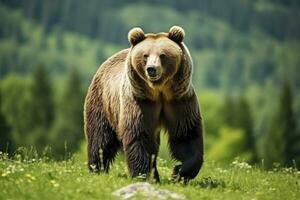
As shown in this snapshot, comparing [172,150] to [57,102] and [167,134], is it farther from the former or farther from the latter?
[57,102]

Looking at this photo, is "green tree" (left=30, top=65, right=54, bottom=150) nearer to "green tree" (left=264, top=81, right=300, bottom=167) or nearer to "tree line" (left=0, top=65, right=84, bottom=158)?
"tree line" (left=0, top=65, right=84, bottom=158)

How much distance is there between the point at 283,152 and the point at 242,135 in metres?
3.54

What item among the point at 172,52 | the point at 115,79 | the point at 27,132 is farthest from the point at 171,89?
the point at 27,132

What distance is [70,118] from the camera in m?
77.9

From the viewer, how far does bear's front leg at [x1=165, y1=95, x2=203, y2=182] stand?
12109 mm

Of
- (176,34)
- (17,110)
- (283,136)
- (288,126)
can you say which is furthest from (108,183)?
(17,110)

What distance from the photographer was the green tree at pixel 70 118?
74688 mm

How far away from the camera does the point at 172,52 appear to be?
39.3ft

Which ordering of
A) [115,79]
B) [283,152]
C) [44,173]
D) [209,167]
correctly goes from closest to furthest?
[44,173]
[115,79]
[209,167]
[283,152]

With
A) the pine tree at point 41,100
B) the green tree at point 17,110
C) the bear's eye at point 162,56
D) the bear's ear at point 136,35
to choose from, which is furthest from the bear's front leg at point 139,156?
the pine tree at point 41,100

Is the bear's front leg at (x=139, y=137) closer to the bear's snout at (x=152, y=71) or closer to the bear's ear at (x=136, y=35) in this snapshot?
the bear's snout at (x=152, y=71)

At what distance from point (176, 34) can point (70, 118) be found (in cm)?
6615

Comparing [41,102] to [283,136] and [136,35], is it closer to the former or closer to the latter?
[283,136]

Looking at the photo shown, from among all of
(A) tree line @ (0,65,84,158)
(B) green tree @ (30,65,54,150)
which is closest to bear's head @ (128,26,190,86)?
(A) tree line @ (0,65,84,158)
